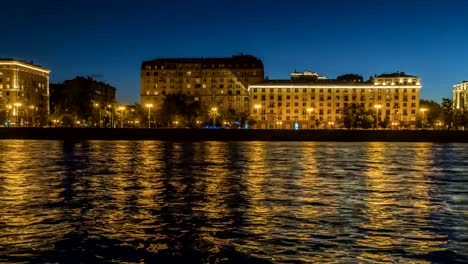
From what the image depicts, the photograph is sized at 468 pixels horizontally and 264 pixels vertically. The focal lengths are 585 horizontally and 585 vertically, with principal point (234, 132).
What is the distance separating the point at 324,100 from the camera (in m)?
160

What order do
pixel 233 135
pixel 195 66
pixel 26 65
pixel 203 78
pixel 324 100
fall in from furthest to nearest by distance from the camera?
pixel 26 65, pixel 203 78, pixel 195 66, pixel 324 100, pixel 233 135

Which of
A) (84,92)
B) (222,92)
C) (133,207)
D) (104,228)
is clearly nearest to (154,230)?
(104,228)

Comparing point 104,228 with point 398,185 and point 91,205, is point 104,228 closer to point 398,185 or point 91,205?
point 91,205

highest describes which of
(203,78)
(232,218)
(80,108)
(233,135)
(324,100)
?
(203,78)

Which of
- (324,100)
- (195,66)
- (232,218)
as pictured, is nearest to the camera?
(232,218)

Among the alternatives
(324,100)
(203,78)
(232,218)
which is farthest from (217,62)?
(232,218)

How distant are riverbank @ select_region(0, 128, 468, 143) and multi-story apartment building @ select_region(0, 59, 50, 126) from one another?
66983 mm

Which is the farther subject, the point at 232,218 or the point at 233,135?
the point at 233,135

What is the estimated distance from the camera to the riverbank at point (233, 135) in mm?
88000

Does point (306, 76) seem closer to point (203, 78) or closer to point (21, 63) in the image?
point (203, 78)

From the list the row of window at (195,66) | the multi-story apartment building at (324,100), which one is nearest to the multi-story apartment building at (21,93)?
the row of window at (195,66)

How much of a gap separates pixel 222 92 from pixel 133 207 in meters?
159

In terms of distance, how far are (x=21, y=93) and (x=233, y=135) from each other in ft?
346

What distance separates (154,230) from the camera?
1380 centimetres
